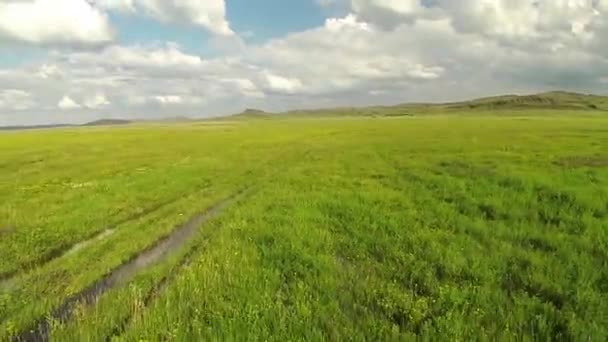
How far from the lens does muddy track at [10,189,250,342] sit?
8.01 m

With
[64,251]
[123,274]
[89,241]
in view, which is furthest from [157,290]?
[89,241]

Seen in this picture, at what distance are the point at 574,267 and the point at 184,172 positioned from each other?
88.3ft

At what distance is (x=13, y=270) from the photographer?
11859 millimetres

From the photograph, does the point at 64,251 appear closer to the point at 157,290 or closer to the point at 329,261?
the point at 157,290

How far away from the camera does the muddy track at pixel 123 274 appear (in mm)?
8008

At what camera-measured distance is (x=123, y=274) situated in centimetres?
1117

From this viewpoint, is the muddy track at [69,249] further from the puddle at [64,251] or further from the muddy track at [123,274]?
the muddy track at [123,274]

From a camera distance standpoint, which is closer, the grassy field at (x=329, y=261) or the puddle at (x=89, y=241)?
the grassy field at (x=329, y=261)

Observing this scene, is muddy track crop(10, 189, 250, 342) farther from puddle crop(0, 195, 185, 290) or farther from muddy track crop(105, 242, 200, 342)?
puddle crop(0, 195, 185, 290)

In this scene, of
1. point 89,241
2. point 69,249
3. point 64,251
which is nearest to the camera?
point 64,251

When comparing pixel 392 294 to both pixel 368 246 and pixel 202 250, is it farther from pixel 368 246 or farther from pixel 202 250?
pixel 202 250

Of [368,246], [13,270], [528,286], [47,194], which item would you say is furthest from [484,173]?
[47,194]

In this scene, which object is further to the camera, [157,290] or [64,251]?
[64,251]

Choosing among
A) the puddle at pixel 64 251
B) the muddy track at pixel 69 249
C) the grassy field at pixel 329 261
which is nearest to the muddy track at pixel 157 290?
the grassy field at pixel 329 261
